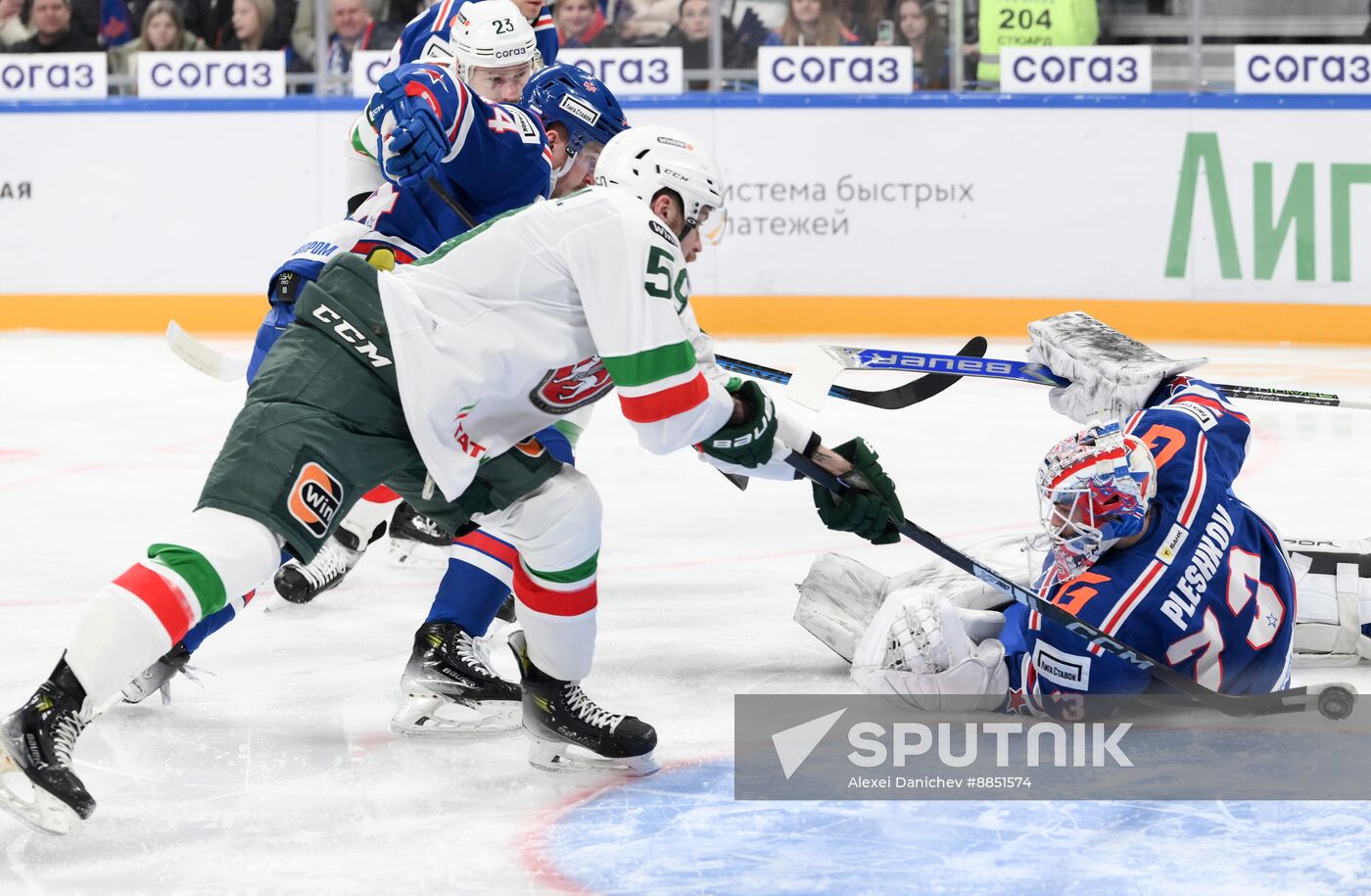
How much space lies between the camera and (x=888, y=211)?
7.65 metres

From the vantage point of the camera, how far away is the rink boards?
7293mm

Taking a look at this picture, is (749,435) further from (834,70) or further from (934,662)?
(834,70)

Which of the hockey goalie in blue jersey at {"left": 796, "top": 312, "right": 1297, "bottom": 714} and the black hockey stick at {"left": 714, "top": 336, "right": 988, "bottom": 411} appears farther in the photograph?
the black hockey stick at {"left": 714, "top": 336, "right": 988, "bottom": 411}

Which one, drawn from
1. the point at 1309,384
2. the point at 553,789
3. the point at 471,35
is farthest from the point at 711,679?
the point at 1309,384

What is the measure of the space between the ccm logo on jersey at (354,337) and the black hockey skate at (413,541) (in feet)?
5.25

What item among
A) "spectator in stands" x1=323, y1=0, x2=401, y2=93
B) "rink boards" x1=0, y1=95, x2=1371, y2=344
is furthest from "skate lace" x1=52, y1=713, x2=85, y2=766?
"spectator in stands" x1=323, y1=0, x2=401, y2=93

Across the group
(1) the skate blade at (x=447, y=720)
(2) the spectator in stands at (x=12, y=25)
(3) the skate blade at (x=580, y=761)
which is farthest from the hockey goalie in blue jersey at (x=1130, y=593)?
(2) the spectator in stands at (x=12, y=25)

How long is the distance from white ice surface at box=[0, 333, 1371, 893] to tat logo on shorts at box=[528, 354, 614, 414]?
0.56 m

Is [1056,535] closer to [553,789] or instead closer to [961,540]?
[553,789]

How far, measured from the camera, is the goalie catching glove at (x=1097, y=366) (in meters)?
3.14

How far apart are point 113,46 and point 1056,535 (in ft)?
21.4

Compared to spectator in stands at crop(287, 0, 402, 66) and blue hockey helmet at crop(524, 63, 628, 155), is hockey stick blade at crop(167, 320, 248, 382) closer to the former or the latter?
blue hockey helmet at crop(524, 63, 628, 155)

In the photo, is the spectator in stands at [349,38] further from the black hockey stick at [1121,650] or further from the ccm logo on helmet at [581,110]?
the black hockey stick at [1121,650]

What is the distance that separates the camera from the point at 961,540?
417 centimetres
